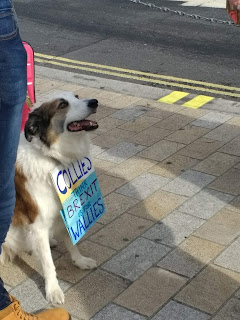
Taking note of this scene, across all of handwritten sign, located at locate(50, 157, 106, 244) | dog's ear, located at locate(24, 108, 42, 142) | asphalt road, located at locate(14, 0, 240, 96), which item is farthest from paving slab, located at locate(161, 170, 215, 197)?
asphalt road, located at locate(14, 0, 240, 96)

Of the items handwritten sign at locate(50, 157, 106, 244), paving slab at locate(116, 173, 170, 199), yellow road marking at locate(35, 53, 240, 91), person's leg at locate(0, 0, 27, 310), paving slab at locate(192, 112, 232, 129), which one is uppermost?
person's leg at locate(0, 0, 27, 310)

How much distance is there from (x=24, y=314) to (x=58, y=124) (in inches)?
48.7

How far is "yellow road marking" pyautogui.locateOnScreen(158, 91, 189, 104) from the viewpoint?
8141 mm

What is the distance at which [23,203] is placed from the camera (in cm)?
434

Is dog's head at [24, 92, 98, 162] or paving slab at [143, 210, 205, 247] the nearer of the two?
dog's head at [24, 92, 98, 162]

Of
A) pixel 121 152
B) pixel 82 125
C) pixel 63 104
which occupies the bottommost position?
pixel 121 152

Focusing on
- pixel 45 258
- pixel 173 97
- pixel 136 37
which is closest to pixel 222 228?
pixel 45 258

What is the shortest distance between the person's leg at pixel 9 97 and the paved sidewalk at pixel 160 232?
1229mm

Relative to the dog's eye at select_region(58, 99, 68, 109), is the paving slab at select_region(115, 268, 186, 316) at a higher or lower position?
lower

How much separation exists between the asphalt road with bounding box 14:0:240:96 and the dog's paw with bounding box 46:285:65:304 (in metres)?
5.22

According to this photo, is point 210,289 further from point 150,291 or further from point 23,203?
point 23,203

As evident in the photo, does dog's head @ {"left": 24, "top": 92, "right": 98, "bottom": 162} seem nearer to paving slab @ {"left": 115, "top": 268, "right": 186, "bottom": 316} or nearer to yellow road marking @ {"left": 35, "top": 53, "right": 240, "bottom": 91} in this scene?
paving slab @ {"left": 115, "top": 268, "right": 186, "bottom": 316}

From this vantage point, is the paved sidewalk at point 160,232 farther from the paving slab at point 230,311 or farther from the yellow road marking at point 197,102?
the yellow road marking at point 197,102

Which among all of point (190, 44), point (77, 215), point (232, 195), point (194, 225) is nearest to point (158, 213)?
point (194, 225)
